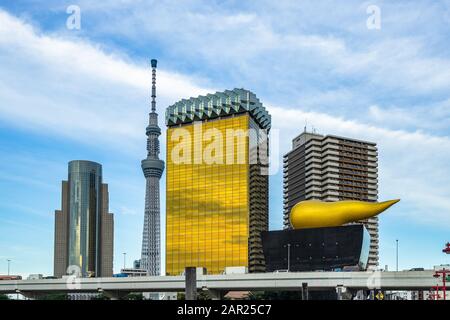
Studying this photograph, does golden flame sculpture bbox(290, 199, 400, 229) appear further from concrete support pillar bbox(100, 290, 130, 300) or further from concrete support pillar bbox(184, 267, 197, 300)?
concrete support pillar bbox(184, 267, 197, 300)

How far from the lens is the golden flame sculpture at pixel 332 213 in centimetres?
13162

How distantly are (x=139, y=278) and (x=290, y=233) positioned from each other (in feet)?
113

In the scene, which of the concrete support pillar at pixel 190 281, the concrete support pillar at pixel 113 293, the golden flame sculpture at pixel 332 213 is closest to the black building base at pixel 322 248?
the golden flame sculpture at pixel 332 213

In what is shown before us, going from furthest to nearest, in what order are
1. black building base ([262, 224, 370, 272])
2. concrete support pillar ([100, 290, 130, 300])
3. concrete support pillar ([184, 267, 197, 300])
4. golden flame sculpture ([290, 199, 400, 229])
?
1. concrete support pillar ([100, 290, 130, 300])
2. black building base ([262, 224, 370, 272])
3. golden flame sculpture ([290, 199, 400, 229])
4. concrete support pillar ([184, 267, 197, 300])

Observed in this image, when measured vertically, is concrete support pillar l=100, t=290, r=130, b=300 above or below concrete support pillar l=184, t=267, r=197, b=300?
below

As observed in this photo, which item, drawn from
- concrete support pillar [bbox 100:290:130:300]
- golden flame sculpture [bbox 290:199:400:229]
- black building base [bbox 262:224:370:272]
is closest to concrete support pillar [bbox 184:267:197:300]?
black building base [bbox 262:224:370:272]

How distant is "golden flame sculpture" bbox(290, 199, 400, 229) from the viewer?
131625 mm

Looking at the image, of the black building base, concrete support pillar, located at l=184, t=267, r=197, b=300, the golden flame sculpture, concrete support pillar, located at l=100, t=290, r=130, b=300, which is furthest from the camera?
concrete support pillar, located at l=100, t=290, r=130, b=300

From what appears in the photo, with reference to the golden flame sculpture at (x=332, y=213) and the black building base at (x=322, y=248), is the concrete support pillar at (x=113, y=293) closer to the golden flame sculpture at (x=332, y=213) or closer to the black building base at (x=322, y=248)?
the black building base at (x=322, y=248)

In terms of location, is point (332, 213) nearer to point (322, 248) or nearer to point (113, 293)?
point (322, 248)

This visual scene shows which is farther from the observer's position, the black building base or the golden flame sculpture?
the black building base

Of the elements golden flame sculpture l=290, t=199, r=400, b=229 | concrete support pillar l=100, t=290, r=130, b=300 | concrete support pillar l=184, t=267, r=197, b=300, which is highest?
golden flame sculpture l=290, t=199, r=400, b=229
